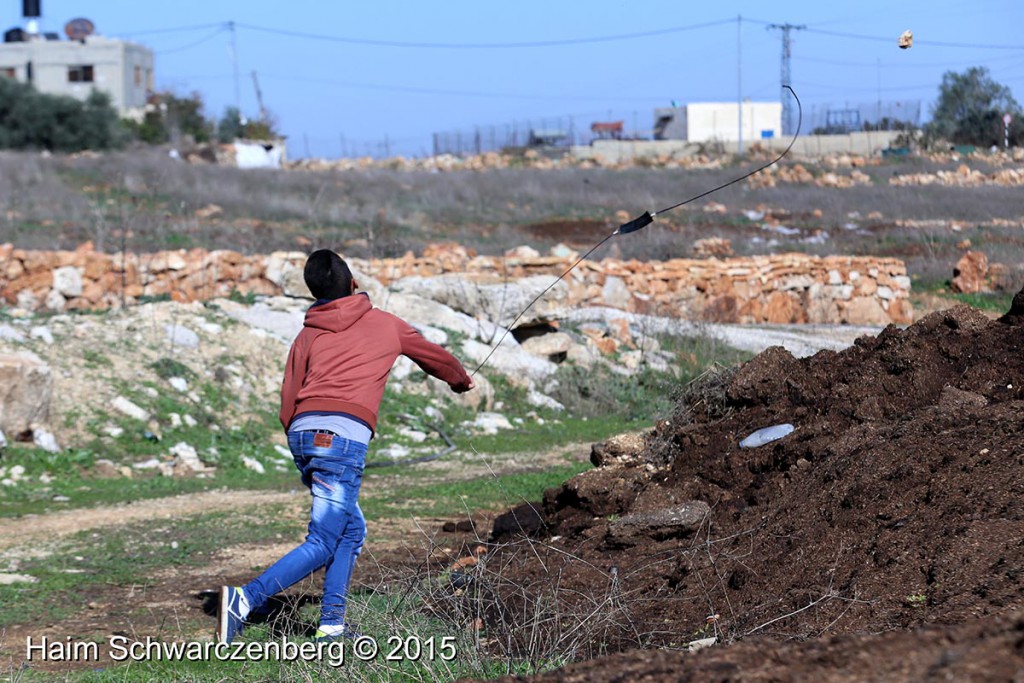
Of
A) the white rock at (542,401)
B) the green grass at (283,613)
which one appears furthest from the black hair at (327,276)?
the white rock at (542,401)

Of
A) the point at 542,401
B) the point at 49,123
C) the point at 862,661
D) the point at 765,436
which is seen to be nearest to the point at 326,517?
the point at 765,436

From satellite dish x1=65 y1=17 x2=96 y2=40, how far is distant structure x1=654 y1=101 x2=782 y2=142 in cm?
3778

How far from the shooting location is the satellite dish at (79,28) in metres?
74.4

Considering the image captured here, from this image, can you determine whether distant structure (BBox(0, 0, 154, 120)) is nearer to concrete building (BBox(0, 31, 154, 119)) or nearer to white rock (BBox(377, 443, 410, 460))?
concrete building (BBox(0, 31, 154, 119))

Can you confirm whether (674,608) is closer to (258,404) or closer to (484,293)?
(258,404)

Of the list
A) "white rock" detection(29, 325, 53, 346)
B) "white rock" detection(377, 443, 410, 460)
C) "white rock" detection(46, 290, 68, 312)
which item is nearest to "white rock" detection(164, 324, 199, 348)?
"white rock" detection(29, 325, 53, 346)

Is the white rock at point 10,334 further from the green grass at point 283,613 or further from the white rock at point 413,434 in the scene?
the green grass at point 283,613

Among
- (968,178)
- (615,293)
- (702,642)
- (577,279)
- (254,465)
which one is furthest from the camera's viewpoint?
(968,178)

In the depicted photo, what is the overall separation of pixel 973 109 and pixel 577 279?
8017mm

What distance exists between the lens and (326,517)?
501cm

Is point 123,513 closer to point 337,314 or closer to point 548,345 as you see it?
point 337,314

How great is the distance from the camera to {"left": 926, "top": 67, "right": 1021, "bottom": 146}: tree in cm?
1869

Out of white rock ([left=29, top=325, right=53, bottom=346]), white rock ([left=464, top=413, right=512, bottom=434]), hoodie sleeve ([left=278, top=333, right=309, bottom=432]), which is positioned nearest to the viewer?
hoodie sleeve ([left=278, top=333, right=309, bottom=432])

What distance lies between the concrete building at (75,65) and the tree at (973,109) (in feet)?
189
